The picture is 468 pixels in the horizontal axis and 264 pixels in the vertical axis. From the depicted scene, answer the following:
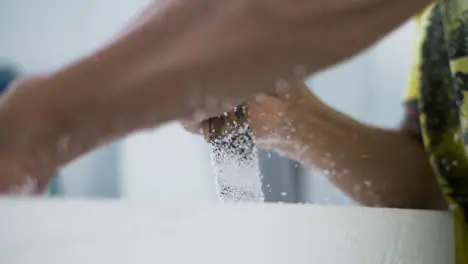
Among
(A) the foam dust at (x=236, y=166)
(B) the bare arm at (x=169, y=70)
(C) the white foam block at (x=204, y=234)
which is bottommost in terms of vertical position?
(C) the white foam block at (x=204, y=234)

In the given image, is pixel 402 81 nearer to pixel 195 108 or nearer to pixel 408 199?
pixel 408 199

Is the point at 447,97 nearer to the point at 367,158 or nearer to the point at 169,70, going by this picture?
the point at 367,158

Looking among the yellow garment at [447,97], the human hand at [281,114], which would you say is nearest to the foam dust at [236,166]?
the human hand at [281,114]

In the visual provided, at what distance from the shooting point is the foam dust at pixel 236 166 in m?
0.39

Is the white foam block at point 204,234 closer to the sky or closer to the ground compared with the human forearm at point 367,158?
closer to the ground

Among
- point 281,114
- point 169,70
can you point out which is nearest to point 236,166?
point 281,114

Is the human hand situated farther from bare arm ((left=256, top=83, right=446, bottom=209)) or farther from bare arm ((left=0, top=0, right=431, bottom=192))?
bare arm ((left=0, top=0, right=431, bottom=192))

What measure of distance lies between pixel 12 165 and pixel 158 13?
0.07 metres

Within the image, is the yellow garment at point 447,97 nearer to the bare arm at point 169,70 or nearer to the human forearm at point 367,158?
the human forearm at point 367,158

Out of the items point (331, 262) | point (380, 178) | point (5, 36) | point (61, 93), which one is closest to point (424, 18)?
point (380, 178)

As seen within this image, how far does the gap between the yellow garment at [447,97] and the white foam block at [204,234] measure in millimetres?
45

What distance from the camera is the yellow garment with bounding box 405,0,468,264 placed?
0.41 meters

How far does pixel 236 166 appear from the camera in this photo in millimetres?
397

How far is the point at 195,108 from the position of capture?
0.23 m
